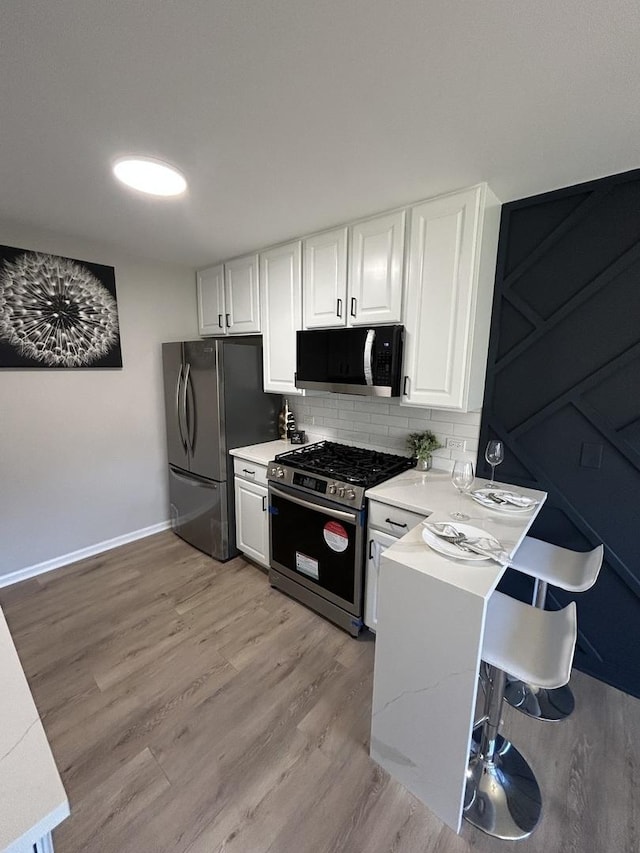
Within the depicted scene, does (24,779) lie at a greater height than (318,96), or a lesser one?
lesser

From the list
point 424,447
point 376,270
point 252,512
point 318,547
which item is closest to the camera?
point 376,270

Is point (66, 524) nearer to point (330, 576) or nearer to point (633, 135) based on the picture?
point (330, 576)

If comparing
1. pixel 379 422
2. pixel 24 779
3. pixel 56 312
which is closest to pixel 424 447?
pixel 379 422

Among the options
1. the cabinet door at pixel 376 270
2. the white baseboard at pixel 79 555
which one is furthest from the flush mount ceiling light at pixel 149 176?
the white baseboard at pixel 79 555

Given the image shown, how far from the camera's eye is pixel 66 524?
110 inches

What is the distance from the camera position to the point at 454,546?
1.32m

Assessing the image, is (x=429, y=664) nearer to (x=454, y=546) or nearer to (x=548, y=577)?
(x=454, y=546)

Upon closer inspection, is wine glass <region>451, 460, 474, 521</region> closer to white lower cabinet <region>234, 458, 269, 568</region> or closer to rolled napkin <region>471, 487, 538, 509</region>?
rolled napkin <region>471, 487, 538, 509</region>

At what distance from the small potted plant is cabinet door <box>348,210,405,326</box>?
761 millimetres

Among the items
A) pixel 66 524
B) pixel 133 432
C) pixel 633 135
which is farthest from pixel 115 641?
pixel 633 135

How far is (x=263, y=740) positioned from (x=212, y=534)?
60.9 inches

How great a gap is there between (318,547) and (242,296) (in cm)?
201

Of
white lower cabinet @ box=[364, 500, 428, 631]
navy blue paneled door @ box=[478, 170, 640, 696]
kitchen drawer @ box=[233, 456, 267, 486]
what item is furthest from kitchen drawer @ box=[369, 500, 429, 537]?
kitchen drawer @ box=[233, 456, 267, 486]

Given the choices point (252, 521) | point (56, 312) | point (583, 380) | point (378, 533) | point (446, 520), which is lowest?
point (252, 521)
